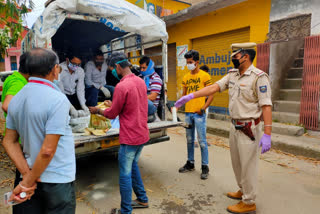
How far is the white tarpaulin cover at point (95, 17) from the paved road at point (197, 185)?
2.29 meters

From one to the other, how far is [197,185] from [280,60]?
472 centimetres

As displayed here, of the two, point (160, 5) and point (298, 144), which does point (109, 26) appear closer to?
point (298, 144)

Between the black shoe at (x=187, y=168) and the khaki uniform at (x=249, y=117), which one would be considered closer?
the khaki uniform at (x=249, y=117)

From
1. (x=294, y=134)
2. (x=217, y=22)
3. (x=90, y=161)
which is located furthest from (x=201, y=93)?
(x=217, y=22)

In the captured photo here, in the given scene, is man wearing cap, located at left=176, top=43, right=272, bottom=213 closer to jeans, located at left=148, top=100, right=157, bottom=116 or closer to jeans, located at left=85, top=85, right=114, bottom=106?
jeans, located at left=148, top=100, right=157, bottom=116

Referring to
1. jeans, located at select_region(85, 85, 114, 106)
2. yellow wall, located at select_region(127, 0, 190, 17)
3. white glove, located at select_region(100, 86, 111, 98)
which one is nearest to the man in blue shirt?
jeans, located at select_region(85, 85, 114, 106)

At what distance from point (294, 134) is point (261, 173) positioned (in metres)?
2.15

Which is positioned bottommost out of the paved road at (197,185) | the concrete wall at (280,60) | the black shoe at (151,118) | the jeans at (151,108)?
the paved road at (197,185)

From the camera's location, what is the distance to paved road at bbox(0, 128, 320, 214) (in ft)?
9.64

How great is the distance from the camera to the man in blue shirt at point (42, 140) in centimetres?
148

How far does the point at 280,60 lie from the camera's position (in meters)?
6.39

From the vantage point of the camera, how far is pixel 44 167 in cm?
151

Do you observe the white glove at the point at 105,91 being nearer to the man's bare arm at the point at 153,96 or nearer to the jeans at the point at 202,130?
the man's bare arm at the point at 153,96

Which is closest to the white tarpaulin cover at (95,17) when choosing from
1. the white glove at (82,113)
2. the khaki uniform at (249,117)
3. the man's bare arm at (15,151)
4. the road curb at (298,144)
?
the white glove at (82,113)
